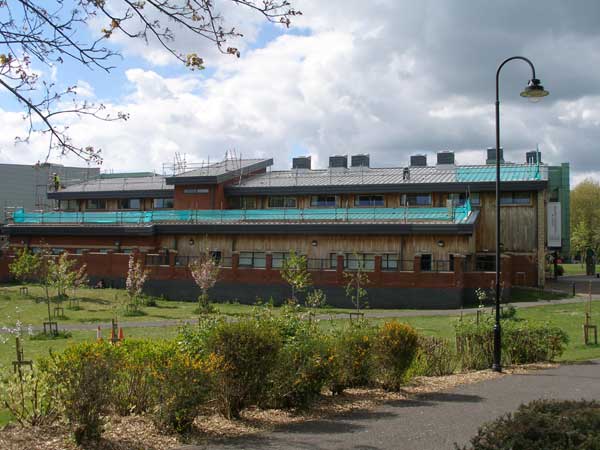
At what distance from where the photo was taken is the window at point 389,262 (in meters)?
38.7

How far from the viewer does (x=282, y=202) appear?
49.4m

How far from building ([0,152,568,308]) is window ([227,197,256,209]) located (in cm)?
8

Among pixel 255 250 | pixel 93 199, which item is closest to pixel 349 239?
pixel 255 250

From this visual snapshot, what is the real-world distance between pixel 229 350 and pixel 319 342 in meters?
2.18

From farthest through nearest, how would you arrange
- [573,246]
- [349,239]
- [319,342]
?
1. [573,246]
2. [349,239]
3. [319,342]

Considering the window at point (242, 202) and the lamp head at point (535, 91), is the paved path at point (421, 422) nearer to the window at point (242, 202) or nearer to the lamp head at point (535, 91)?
the lamp head at point (535, 91)

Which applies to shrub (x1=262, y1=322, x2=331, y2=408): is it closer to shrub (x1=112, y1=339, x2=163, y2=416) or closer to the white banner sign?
shrub (x1=112, y1=339, x2=163, y2=416)

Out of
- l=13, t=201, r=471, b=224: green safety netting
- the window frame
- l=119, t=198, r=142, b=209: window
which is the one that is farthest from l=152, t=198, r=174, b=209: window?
the window frame

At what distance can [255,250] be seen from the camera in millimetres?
42719

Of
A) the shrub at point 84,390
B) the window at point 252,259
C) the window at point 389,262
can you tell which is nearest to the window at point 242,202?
the window at point 252,259

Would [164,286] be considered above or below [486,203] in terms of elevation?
below

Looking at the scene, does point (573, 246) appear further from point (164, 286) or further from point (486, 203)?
point (164, 286)

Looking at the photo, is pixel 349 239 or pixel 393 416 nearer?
pixel 393 416

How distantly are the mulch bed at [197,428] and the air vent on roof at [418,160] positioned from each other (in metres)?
45.5
